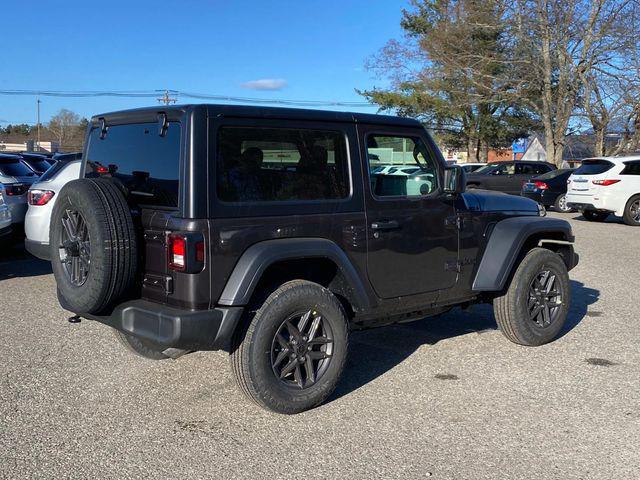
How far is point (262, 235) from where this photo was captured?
3945mm

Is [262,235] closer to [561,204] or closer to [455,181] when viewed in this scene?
[455,181]

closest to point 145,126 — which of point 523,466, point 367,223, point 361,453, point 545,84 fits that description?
point 367,223

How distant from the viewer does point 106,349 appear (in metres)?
5.48

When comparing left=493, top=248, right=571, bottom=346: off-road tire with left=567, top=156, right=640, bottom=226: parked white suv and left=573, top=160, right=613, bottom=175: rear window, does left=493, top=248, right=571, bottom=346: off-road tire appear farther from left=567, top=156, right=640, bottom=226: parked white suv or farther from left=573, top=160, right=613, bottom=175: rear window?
left=573, top=160, right=613, bottom=175: rear window

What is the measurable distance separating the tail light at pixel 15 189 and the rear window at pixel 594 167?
1318 cm

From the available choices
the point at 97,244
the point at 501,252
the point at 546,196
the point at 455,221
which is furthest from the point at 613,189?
the point at 97,244

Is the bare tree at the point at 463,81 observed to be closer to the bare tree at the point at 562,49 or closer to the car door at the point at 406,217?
the bare tree at the point at 562,49

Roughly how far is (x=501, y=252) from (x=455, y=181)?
83 cm

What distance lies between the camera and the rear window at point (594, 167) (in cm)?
1628

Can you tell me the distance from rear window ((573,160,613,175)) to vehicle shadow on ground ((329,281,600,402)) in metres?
9.83

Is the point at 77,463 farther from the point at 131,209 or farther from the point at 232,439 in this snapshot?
the point at 131,209

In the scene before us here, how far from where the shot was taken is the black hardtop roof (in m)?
3.91

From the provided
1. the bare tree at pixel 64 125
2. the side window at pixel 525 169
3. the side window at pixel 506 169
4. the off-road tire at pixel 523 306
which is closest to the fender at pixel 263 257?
the off-road tire at pixel 523 306

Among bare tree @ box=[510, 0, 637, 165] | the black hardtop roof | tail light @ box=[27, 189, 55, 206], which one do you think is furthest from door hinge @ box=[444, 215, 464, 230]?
bare tree @ box=[510, 0, 637, 165]
